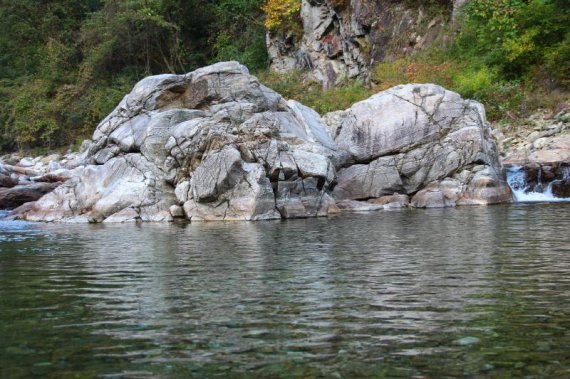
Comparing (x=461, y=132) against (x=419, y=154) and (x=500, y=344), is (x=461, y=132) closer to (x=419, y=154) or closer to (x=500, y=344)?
(x=419, y=154)

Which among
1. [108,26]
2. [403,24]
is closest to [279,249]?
[403,24]

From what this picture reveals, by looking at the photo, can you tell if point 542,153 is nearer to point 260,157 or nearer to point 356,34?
point 260,157

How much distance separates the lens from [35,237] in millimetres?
17312

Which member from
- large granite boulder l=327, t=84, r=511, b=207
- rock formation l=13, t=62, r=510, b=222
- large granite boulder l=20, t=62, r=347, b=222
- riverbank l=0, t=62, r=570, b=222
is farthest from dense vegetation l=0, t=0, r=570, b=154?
large granite boulder l=20, t=62, r=347, b=222

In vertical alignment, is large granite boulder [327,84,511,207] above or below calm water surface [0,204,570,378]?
above

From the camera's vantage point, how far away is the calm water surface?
5.56 metres

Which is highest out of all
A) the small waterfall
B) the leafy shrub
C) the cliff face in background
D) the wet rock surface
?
the leafy shrub

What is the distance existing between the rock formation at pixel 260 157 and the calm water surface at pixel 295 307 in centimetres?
690

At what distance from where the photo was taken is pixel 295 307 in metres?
7.73

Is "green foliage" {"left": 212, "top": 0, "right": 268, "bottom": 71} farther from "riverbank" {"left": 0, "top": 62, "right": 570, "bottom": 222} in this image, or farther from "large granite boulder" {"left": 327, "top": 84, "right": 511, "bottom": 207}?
"large granite boulder" {"left": 327, "top": 84, "right": 511, "bottom": 207}

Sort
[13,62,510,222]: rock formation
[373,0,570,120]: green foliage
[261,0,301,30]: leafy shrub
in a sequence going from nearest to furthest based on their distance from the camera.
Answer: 1. [13,62,510,222]: rock formation
2. [373,0,570,120]: green foliage
3. [261,0,301,30]: leafy shrub

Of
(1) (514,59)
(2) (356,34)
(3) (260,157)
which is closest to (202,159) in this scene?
(3) (260,157)

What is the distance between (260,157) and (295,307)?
14.8 metres

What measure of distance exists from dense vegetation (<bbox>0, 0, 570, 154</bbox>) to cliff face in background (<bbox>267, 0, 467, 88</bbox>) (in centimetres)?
108
